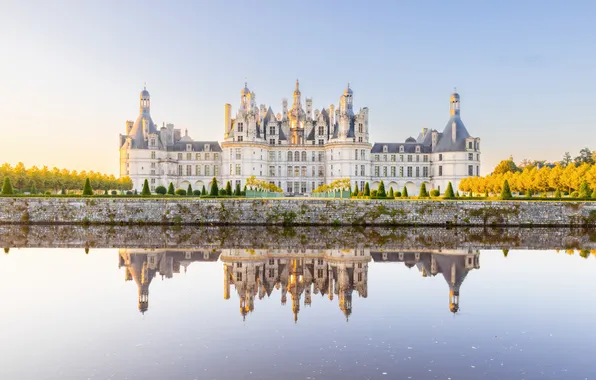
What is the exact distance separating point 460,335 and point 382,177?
51.0 m

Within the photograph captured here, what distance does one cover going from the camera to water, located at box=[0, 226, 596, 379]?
7.73m

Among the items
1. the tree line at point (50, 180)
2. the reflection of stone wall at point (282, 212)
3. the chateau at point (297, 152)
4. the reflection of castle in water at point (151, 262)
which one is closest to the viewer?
the reflection of castle in water at point (151, 262)

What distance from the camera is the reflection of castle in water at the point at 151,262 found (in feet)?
44.9

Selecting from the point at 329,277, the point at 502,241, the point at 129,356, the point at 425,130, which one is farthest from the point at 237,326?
the point at 425,130

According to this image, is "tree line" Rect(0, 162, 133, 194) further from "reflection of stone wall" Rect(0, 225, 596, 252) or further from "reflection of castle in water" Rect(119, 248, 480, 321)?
"reflection of castle in water" Rect(119, 248, 480, 321)

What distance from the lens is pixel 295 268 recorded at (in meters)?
15.4

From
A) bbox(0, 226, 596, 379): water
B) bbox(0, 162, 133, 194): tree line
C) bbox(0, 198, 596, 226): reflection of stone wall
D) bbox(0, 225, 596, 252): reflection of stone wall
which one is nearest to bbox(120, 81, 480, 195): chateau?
bbox(0, 162, 133, 194): tree line

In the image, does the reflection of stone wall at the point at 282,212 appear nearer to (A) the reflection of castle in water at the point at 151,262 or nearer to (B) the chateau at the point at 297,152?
(A) the reflection of castle in water at the point at 151,262

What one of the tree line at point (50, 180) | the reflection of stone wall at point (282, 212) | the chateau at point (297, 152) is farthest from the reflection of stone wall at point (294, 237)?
the chateau at point (297, 152)

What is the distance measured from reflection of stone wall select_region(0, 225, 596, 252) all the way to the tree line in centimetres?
1792

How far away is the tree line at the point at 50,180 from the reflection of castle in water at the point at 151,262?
26170mm

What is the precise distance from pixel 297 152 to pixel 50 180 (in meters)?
23.9

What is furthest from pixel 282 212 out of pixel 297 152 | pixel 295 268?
pixel 297 152

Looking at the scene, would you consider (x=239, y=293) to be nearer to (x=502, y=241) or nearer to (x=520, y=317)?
(x=520, y=317)
